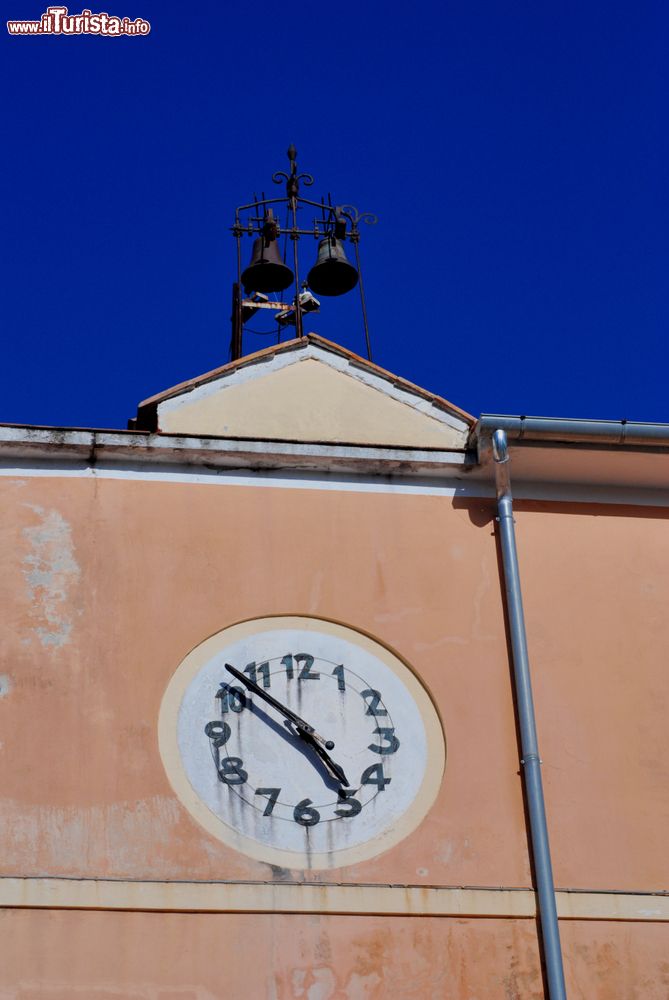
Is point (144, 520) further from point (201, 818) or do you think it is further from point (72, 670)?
point (201, 818)

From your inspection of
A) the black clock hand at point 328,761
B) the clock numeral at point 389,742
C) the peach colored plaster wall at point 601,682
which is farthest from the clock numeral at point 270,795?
the peach colored plaster wall at point 601,682

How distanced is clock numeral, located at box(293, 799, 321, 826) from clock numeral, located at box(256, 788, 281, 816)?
0.11 m

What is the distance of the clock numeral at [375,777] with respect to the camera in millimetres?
8789

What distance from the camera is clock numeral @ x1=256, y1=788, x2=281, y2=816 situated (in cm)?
860

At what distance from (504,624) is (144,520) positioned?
6.76 ft

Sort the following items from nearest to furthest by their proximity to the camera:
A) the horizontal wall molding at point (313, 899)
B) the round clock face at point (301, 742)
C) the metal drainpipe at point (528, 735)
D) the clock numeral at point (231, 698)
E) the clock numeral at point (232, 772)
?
the horizontal wall molding at point (313, 899) < the metal drainpipe at point (528, 735) < the round clock face at point (301, 742) < the clock numeral at point (232, 772) < the clock numeral at point (231, 698)

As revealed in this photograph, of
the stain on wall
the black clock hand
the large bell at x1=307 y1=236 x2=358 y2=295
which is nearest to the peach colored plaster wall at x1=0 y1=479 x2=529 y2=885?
the stain on wall

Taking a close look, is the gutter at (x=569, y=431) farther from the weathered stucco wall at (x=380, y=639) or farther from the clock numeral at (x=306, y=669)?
the clock numeral at (x=306, y=669)

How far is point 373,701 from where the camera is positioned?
903 cm

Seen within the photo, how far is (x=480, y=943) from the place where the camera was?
27.2ft

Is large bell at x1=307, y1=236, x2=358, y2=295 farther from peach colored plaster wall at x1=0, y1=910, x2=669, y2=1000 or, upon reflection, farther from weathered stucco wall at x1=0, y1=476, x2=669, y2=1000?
peach colored plaster wall at x1=0, y1=910, x2=669, y2=1000

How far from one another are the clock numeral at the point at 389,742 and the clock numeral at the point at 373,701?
0.09m

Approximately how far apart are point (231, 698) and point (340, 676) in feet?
1.97

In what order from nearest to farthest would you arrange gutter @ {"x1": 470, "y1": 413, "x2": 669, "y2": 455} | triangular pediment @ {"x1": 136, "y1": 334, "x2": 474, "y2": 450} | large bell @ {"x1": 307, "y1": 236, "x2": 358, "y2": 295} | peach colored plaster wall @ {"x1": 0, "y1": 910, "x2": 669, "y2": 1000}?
1. peach colored plaster wall @ {"x1": 0, "y1": 910, "x2": 669, "y2": 1000}
2. gutter @ {"x1": 470, "y1": 413, "x2": 669, "y2": 455}
3. triangular pediment @ {"x1": 136, "y1": 334, "x2": 474, "y2": 450}
4. large bell @ {"x1": 307, "y1": 236, "x2": 358, "y2": 295}
